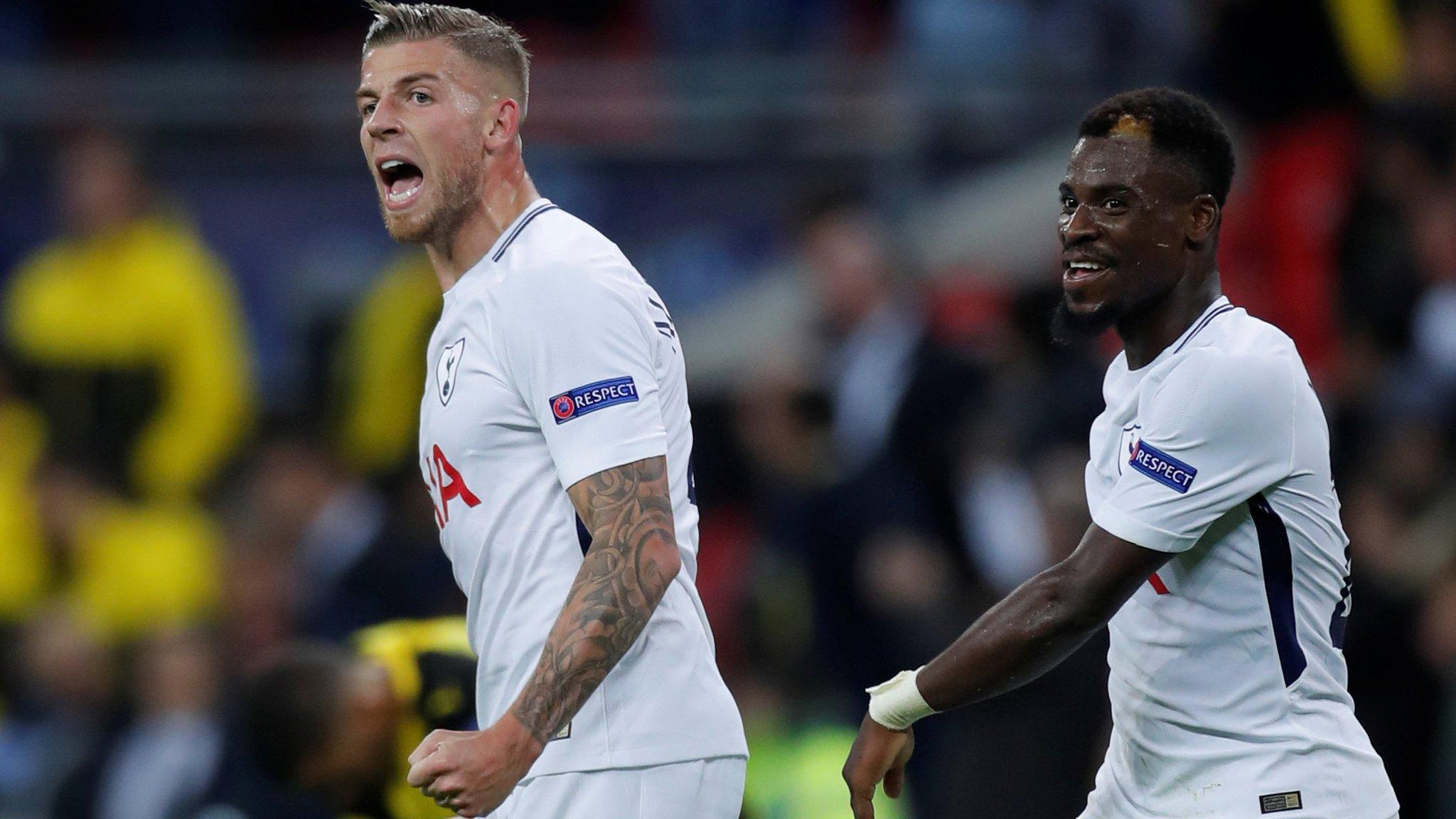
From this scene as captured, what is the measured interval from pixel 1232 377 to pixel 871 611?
4230mm

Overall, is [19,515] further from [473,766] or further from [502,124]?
[473,766]

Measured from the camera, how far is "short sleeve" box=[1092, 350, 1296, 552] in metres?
3.78

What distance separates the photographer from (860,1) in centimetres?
1260

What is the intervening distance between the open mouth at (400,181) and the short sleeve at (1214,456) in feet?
4.66

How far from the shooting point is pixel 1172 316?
13.0 feet

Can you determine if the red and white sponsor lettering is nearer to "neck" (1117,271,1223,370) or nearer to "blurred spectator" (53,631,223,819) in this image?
"neck" (1117,271,1223,370)

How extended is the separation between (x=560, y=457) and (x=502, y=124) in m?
0.74

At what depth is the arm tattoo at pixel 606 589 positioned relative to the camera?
347 cm

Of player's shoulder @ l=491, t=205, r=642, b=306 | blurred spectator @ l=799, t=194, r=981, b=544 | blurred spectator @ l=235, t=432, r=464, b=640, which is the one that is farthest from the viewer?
blurred spectator @ l=235, t=432, r=464, b=640

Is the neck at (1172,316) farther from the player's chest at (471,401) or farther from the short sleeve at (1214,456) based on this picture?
the player's chest at (471,401)

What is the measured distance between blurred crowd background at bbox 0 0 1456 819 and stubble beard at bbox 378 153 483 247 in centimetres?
365

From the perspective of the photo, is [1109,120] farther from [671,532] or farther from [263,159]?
[263,159]

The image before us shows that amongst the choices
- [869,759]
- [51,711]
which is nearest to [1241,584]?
[869,759]

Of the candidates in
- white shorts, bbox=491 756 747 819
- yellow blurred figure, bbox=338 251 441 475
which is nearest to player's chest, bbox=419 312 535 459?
white shorts, bbox=491 756 747 819
